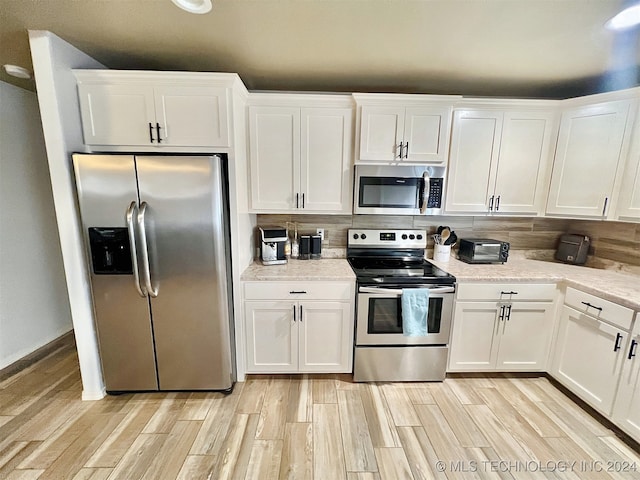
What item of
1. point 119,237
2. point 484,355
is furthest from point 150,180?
point 484,355

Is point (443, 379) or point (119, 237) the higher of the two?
point (119, 237)

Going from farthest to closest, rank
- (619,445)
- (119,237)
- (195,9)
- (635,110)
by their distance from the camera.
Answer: (635,110) < (119,237) < (619,445) < (195,9)

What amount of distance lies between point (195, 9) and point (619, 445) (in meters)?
3.58

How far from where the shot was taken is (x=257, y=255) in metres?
2.59

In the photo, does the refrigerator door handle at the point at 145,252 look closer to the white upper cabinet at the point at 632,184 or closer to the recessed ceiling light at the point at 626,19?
the recessed ceiling light at the point at 626,19

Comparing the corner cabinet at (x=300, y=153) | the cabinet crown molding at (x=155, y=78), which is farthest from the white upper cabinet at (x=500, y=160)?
the cabinet crown molding at (x=155, y=78)

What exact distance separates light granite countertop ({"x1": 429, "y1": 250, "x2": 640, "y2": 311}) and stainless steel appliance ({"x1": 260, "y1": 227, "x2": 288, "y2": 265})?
4.74ft

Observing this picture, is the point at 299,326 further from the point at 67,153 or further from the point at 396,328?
the point at 67,153

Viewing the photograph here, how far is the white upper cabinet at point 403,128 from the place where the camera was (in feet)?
7.04

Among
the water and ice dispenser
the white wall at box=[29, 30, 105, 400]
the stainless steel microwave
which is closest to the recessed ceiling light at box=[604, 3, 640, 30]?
the stainless steel microwave

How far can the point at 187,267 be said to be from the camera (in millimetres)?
1888

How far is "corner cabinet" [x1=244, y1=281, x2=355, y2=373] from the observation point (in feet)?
A: 6.92

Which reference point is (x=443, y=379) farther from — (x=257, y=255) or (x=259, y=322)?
(x=257, y=255)

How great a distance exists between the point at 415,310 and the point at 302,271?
3.09 feet
